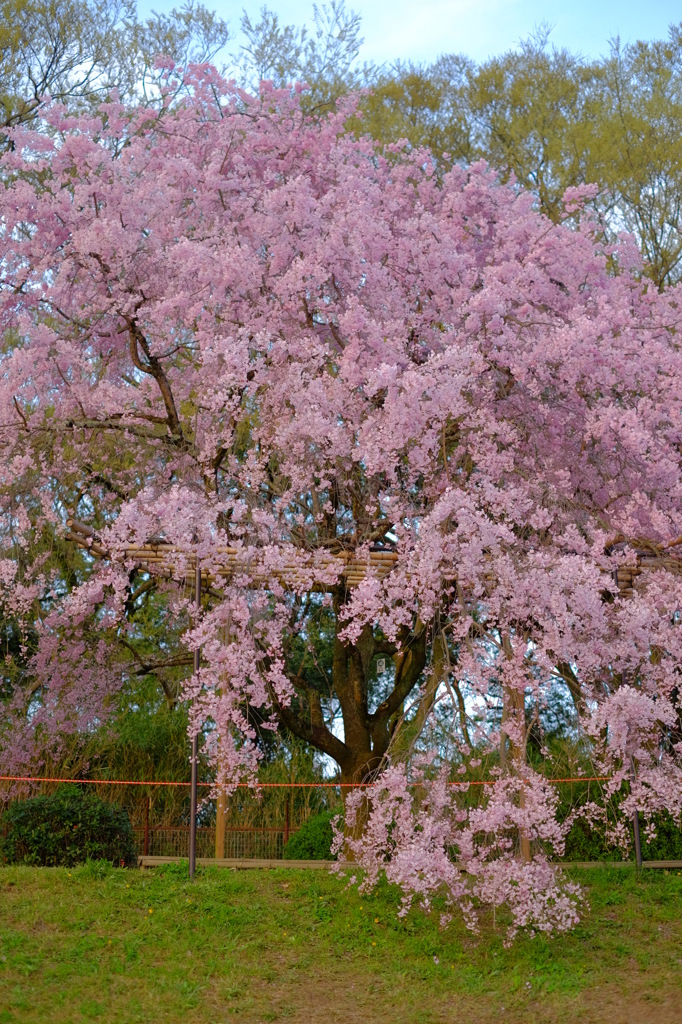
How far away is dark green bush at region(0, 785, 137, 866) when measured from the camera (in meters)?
9.58

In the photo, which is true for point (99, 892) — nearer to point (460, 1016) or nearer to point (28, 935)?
point (28, 935)

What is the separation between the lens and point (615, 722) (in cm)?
742

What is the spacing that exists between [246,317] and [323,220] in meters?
1.16

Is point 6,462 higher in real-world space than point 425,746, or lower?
higher

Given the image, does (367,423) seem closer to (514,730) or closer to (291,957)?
(514,730)

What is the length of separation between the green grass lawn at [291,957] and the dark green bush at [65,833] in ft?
1.21

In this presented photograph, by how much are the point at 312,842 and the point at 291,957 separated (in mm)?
3491

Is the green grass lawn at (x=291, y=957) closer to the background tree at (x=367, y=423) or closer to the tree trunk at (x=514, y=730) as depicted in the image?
the background tree at (x=367, y=423)

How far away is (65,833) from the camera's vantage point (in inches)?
377

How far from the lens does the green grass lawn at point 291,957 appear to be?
7258mm

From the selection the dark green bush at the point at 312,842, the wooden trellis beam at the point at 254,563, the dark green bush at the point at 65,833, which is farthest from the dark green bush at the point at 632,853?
the dark green bush at the point at 65,833

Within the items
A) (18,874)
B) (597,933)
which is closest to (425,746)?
(597,933)

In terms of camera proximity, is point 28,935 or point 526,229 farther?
point 526,229

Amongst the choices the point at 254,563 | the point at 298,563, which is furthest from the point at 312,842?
the point at 298,563
